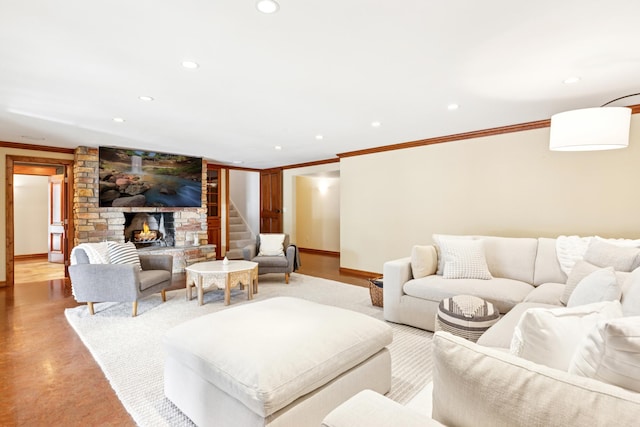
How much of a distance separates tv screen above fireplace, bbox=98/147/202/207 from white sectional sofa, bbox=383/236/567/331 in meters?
4.70

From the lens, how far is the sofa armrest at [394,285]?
3309mm

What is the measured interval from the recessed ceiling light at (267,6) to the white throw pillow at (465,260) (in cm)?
280

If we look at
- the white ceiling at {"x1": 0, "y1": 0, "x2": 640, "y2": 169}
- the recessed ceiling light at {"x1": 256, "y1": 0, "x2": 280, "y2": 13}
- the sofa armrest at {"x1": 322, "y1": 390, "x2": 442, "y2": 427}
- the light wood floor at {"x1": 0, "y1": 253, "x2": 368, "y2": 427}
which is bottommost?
the light wood floor at {"x1": 0, "y1": 253, "x2": 368, "y2": 427}

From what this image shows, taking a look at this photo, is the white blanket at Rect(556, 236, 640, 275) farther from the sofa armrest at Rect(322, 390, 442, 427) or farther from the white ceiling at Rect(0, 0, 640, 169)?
the sofa armrest at Rect(322, 390, 442, 427)

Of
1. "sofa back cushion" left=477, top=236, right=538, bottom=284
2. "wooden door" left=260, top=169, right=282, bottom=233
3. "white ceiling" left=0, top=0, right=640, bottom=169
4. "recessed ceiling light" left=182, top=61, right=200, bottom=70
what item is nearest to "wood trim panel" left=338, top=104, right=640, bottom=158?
"white ceiling" left=0, top=0, right=640, bottom=169

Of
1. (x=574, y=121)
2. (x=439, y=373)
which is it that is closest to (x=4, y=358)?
(x=439, y=373)

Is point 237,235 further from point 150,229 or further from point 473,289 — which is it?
point 473,289

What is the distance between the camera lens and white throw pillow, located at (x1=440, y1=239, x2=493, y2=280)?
320cm

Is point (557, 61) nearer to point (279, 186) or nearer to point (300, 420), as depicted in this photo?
point (300, 420)

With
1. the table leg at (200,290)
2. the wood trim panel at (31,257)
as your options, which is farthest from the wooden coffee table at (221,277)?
the wood trim panel at (31,257)

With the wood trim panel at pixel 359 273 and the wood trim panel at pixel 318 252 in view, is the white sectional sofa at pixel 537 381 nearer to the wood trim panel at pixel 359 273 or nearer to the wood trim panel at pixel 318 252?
the wood trim panel at pixel 359 273

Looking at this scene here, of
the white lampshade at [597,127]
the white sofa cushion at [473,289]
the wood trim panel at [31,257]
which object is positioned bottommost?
the wood trim panel at [31,257]

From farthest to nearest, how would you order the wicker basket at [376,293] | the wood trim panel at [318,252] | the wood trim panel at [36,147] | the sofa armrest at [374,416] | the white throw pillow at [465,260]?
1. the wood trim panel at [318,252]
2. the wood trim panel at [36,147]
3. the wicker basket at [376,293]
4. the white throw pillow at [465,260]
5. the sofa armrest at [374,416]

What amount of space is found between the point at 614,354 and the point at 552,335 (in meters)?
0.20
